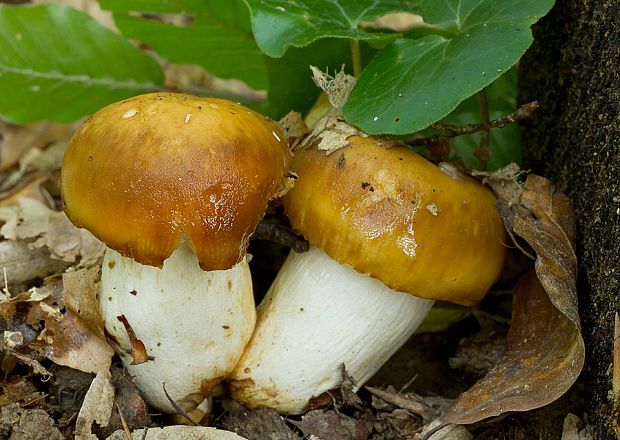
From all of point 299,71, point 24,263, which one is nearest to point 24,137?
point 24,263

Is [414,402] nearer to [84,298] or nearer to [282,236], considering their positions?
[282,236]

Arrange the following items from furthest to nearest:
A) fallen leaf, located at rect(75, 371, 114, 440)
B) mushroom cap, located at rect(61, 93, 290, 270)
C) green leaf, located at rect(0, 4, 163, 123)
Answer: green leaf, located at rect(0, 4, 163, 123)
fallen leaf, located at rect(75, 371, 114, 440)
mushroom cap, located at rect(61, 93, 290, 270)

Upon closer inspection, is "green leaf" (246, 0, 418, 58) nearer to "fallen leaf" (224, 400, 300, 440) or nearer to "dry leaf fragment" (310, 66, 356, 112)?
"dry leaf fragment" (310, 66, 356, 112)

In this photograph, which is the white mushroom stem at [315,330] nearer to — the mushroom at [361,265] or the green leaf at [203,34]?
the mushroom at [361,265]

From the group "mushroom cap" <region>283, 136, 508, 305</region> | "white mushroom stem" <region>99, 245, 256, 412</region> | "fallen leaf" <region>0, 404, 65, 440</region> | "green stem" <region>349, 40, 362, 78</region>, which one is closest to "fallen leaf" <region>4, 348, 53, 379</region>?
"fallen leaf" <region>0, 404, 65, 440</region>

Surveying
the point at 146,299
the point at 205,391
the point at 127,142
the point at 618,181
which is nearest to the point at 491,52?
the point at 618,181
